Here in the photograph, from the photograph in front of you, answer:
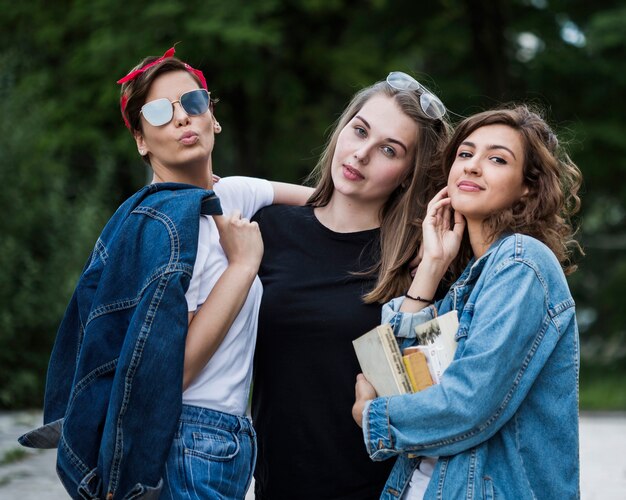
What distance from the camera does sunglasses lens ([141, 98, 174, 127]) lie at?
9.00 ft

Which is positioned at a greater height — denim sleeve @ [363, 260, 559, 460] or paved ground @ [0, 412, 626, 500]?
denim sleeve @ [363, 260, 559, 460]

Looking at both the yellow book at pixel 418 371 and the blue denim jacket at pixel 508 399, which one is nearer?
the blue denim jacket at pixel 508 399

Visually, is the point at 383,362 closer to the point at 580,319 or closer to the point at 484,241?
the point at 484,241

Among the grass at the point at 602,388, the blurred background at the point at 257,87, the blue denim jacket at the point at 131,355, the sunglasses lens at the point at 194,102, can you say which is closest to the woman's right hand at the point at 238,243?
the blue denim jacket at the point at 131,355

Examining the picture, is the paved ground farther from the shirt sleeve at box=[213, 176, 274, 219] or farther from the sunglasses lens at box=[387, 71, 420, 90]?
the sunglasses lens at box=[387, 71, 420, 90]

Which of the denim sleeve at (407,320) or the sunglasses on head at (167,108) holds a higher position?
the sunglasses on head at (167,108)

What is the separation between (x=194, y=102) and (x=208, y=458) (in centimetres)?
102

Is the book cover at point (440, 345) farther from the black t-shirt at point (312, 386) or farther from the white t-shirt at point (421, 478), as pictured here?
the black t-shirt at point (312, 386)

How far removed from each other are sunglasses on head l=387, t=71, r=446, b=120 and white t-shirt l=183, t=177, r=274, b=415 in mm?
952

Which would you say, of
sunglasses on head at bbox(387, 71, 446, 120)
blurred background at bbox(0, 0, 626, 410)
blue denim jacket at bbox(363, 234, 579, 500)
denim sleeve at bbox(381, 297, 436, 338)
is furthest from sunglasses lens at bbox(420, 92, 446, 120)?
blurred background at bbox(0, 0, 626, 410)

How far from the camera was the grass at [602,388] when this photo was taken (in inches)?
475

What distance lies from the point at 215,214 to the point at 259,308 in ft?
1.85

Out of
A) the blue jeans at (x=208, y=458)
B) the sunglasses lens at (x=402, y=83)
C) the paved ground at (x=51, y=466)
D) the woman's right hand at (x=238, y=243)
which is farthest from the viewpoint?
the paved ground at (x=51, y=466)

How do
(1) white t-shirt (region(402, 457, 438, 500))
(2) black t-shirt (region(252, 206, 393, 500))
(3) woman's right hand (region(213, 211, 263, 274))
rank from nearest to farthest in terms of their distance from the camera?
(1) white t-shirt (region(402, 457, 438, 500)) → (3) woman's right hand (region(213, 211, 263, 274)) → (2) black t-shirt (region(252, 206, 393, 500))
